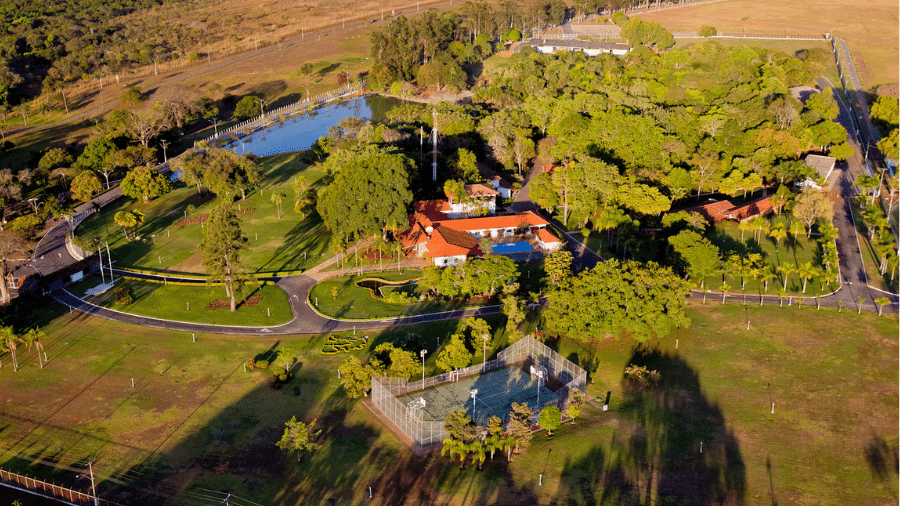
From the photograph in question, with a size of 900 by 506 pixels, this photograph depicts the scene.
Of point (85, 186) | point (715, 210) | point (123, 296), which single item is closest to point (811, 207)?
point (715, 210)

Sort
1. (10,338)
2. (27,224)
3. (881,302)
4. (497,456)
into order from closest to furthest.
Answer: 1. (497,456)
2. (10,338)
3. (881,302)
4. (27,224)

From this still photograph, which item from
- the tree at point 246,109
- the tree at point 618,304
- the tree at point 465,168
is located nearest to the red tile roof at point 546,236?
the tree at point 465,168

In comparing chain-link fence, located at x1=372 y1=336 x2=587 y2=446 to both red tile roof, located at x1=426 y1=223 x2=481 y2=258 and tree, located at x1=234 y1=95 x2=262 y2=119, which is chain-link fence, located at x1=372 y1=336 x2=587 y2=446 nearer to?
red tile roof, located at x1=426 y1=223 x2=481 y2=258

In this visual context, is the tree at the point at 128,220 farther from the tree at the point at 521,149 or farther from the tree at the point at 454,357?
the tree at the point at 521,149

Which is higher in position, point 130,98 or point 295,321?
point 130,98

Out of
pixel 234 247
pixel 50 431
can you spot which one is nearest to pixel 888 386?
pixel 234 247

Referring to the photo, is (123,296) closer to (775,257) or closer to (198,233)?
(198,233)

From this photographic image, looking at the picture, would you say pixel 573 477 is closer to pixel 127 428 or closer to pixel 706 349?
pixel 706 349
